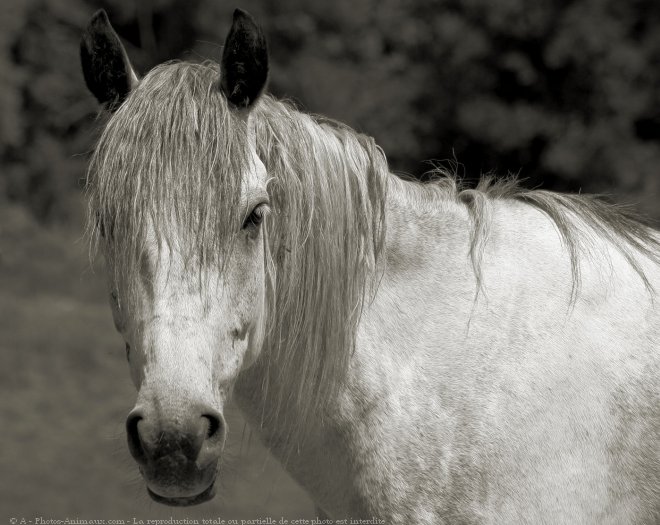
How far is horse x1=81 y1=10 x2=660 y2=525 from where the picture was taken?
221cm

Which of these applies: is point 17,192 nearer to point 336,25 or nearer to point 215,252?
point 336,25

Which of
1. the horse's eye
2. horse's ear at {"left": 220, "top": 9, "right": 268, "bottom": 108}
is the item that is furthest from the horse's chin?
horse's ear at {"left": 220, "top": 9, "right": 268, "bottom": 108}

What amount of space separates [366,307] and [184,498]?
78 cm

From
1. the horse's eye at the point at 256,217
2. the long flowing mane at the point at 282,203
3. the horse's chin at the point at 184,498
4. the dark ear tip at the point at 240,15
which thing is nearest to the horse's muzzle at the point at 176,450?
the horse's chin at the point at 184,498

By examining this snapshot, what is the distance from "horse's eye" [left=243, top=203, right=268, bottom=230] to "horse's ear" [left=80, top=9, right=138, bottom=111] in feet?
1.65

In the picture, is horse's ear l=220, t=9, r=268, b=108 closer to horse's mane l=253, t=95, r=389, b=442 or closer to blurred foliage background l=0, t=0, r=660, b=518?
horse's mane l=253, t=95, r=389, b=442

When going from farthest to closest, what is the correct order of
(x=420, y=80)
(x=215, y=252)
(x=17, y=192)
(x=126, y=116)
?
1. (x=17, y=192)
2. (x=420, y=80)
3. (x=126, y=116)
4. (x=215, y=252)

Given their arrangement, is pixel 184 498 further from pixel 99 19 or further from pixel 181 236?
pixel 99 19

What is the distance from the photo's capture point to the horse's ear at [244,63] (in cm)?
234

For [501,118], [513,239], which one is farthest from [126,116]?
[501,118]

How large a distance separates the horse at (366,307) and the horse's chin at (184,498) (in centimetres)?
2

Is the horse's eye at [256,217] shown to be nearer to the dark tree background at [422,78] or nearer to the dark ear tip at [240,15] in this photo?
the dark ear tip at [240,15]

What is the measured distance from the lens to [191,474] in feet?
6.70

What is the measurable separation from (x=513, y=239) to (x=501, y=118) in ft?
21.6
